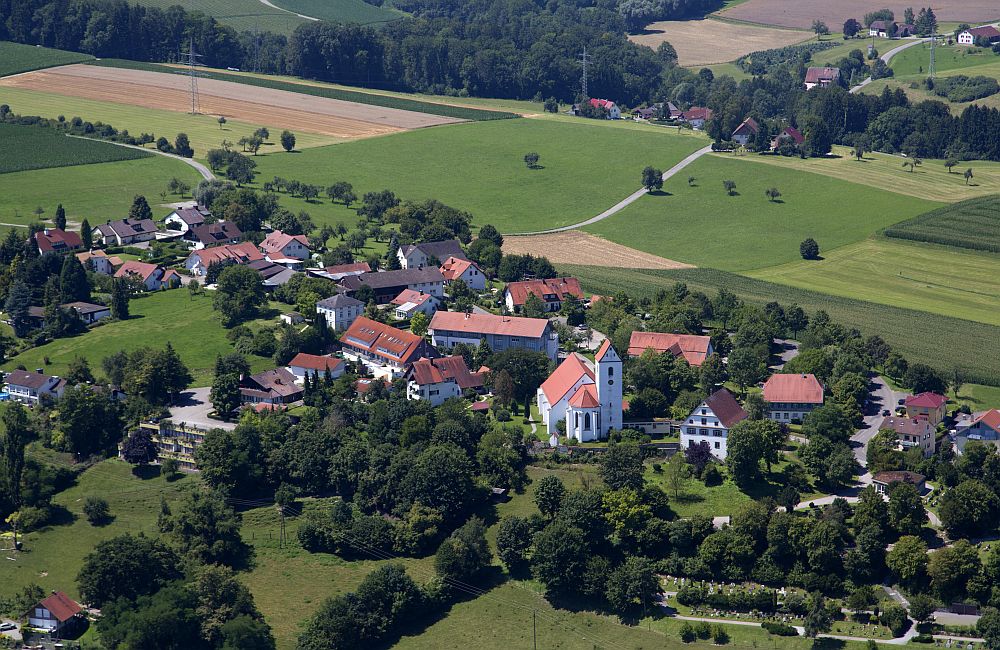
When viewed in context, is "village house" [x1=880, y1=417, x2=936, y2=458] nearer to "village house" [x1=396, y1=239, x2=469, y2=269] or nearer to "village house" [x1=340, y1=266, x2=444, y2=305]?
"village house" [x1=340, y1=266, x2=444, y2=305]

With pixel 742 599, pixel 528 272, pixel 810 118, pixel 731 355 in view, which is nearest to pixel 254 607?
pixel 742 599

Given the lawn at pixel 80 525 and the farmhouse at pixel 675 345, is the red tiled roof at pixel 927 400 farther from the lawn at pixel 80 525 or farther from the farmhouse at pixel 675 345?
the lawn at pixel 80 525

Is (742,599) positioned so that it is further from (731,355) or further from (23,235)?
(23,235)

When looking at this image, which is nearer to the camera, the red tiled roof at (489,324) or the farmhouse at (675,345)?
the farmhouse at (675,345)

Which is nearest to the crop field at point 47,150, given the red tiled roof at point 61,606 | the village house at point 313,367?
the village house at point 313,367

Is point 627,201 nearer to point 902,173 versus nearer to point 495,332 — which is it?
point 902,173

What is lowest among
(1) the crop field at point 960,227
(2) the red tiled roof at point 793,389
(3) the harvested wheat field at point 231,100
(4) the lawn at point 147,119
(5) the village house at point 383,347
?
(5) the village house at point 383,347
